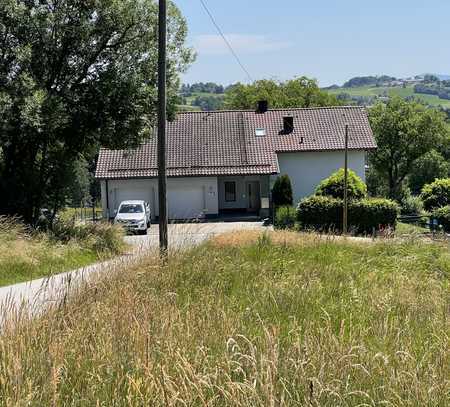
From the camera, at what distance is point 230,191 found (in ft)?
160

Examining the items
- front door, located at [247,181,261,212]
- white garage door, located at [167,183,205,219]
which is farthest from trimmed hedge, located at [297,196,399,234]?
front door, located at [247,181,261,212]

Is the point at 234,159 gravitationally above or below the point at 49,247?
above

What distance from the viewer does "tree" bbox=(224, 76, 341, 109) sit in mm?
73000

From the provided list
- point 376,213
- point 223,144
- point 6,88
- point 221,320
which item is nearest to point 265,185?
point 223,144

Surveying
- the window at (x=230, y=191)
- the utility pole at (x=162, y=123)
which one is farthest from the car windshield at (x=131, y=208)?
the utility pole at (x=162, y=123)

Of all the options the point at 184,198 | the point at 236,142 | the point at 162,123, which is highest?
the point at 236,142

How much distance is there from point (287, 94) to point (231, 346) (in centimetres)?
7122

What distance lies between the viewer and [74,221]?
2470 centimetres

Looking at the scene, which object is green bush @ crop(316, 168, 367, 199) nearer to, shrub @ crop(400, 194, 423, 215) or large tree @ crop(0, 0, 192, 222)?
large tree @ crop(0, 0, 192, 222)

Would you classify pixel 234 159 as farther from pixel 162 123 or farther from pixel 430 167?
pixel 162 123

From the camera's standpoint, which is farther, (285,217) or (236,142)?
(236,142)

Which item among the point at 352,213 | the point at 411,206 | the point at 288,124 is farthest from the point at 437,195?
the point at 288,124

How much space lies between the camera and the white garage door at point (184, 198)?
151ft

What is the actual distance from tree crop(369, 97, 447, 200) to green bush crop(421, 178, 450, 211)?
65.0 ft
